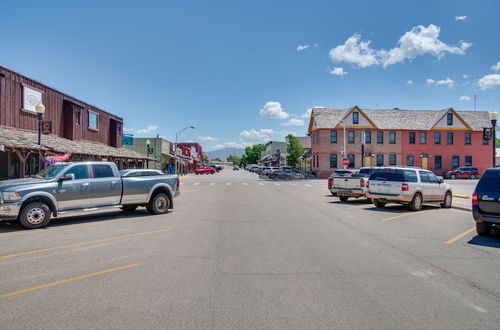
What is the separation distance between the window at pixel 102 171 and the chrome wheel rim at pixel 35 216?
2079 mm

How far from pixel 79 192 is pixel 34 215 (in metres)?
1.42

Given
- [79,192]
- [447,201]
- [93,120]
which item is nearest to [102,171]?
[79,192]

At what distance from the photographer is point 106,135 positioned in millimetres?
36562

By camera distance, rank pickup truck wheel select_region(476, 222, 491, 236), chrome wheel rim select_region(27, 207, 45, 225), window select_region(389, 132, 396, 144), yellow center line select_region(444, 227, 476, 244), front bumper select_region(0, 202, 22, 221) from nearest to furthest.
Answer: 1. yellow center line select_region(444, 227, 476, 244)
2. pickup truck wheel select_region(476, 222, 491, 236)
3. front bumper select_region(0, 202, 22, 221)
4. chrome wheel rim select_region(27, 207, 45, 225)
5. window select_region(389, 132, 396, 144)

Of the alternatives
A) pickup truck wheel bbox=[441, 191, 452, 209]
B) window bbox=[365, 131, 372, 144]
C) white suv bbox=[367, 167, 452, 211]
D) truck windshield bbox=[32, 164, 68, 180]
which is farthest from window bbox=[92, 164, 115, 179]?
window bbox=[365, 131, 372, 144]

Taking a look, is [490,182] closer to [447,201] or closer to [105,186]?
[447,201]

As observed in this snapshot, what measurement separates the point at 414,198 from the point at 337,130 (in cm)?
4026

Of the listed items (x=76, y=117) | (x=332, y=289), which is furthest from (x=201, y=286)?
(x=76, y=117)

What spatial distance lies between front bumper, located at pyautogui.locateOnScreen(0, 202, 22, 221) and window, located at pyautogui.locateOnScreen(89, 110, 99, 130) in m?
24.3

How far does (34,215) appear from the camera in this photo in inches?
408

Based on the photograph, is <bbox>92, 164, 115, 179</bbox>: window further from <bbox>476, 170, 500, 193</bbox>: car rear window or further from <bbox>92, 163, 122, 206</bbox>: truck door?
<bbox>476, 170, 500, 193</bbox>: car rear window

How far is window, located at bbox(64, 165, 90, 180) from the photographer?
1157cm

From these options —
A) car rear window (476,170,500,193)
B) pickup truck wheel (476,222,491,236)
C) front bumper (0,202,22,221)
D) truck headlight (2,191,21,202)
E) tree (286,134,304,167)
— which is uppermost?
tree (286,134,304,167)

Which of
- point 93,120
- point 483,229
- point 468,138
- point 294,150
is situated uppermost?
point 468,138
